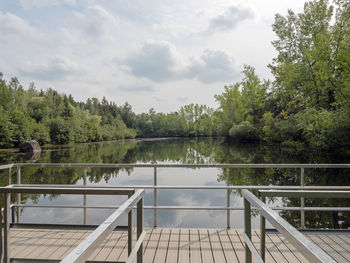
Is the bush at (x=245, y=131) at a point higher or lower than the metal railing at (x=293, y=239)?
higher

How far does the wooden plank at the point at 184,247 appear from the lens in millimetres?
2525

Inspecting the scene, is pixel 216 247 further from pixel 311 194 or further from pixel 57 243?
pixel 57 243

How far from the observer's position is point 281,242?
2820 mm

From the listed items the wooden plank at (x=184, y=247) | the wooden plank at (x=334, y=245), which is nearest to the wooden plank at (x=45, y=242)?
the wooden plank at (x=184, y=247)

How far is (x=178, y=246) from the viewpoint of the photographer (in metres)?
2.79

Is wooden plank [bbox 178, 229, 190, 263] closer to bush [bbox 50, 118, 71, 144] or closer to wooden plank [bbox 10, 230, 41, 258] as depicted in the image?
wooden plank [bbox 10, 230, 41, 258]

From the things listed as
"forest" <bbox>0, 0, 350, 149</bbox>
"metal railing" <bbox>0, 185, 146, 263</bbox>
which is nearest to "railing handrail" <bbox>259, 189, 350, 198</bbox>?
"metal railing" <bbox>0, 185, 146, 263</bbox>

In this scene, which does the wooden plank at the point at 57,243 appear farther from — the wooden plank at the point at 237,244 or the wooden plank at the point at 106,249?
the wooden plank at the point at 237,244

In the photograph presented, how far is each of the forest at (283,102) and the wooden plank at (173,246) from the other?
14.3 m

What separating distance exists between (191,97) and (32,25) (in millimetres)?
65077

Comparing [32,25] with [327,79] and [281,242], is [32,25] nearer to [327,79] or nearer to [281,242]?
[281,242]

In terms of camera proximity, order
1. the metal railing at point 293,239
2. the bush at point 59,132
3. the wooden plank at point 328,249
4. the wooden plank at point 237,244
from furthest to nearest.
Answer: the bush at point 59,132, the wooden plank at point 237,244, the wooden plank at point 328,249, the metal railing at point 293,239

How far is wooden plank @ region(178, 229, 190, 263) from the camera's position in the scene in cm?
253

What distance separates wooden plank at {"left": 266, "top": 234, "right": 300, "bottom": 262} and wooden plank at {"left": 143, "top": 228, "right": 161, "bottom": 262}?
54.4 inches
